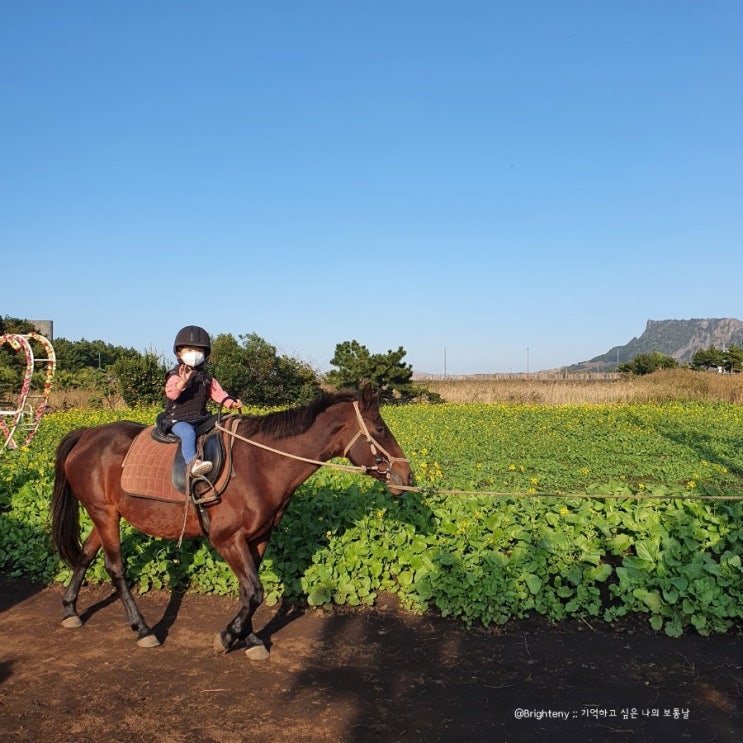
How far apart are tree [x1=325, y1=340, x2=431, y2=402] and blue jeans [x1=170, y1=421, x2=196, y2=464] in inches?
1046

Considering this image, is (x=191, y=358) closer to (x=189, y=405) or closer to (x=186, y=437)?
(x=189, y=405)

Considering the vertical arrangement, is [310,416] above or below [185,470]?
above

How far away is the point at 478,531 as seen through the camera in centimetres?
609

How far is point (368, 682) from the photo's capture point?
4.48 metres

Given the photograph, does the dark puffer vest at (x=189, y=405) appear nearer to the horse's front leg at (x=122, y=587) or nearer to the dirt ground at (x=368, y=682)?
the horse's front leg at (x=122, y=587)

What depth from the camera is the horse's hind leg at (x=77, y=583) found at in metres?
5.75

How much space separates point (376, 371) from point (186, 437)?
2729 centimetres

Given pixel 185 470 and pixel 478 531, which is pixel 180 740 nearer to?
pixel 185 470

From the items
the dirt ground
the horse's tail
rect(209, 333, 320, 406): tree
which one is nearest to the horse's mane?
the dirt ground

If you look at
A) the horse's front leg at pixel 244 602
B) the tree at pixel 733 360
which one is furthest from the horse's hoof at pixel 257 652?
the tree at pixel 733 360

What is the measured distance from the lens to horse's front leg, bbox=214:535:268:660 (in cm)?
488

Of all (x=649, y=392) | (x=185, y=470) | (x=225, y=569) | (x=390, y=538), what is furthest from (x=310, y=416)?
(x=649, y=392)

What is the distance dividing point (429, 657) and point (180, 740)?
189 cm

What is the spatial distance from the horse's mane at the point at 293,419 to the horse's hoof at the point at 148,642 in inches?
70.9
